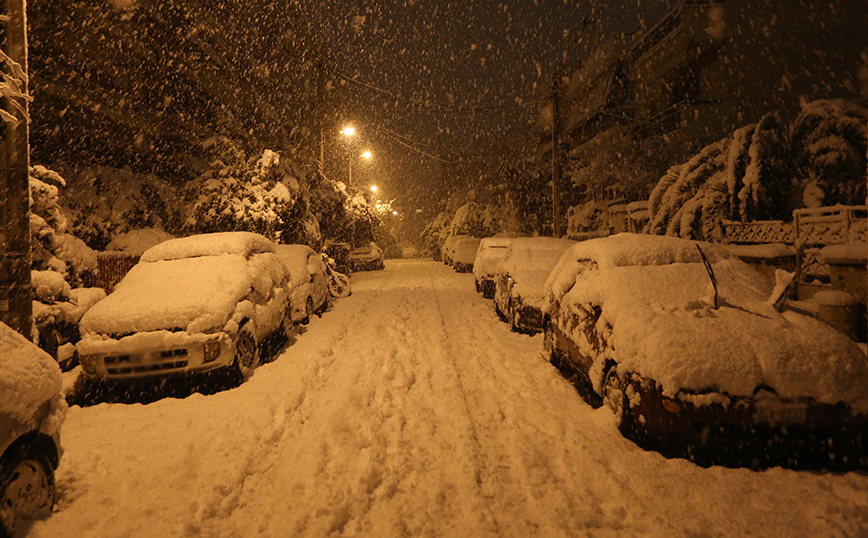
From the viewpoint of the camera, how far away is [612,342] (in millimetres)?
4723

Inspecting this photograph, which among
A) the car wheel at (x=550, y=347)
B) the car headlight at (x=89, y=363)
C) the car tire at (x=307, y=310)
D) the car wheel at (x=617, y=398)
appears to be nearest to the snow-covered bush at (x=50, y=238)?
the car headlight at (x=89, y=363)

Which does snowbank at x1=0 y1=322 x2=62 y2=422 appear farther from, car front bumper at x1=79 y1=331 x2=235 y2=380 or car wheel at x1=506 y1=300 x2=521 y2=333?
car wheel at x1=506 y1=300 x2=521 y2=333

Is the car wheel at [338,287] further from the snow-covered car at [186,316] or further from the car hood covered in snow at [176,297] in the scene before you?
the car hood covered in snow at [176,297]

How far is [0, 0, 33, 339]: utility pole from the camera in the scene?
5.29 metres

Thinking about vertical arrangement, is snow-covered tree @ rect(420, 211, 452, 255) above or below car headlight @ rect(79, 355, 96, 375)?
above

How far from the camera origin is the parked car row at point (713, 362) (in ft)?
12.5

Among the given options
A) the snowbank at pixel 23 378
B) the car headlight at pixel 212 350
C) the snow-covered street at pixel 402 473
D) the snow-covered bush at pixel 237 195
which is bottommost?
the snow-covered street at pixel 402 473

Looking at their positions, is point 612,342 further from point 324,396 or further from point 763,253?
point 763,253

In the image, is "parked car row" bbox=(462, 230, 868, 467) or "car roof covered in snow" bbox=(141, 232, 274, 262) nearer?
"parked car row" bbox=(462, 230, 868, 467)

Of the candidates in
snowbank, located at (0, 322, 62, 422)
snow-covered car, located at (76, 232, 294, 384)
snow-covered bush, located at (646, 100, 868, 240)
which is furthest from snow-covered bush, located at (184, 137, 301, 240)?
snowbank, located at (0, 322, 62, 422)

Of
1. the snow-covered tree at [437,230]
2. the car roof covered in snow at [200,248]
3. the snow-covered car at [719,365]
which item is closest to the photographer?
the snow-covered car at [719,365]

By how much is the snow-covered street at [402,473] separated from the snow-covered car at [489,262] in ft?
23.8

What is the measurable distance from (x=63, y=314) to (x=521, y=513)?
7.08 m

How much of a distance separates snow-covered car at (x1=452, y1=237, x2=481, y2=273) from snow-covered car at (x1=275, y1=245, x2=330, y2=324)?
1191cm
